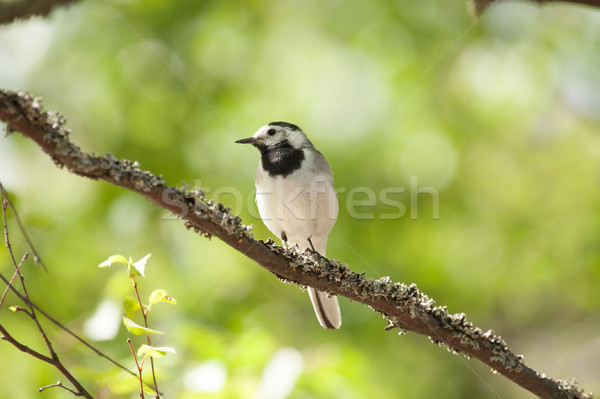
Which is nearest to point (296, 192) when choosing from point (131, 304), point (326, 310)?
point (326, 310)

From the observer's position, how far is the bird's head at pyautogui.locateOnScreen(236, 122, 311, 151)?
5.18m

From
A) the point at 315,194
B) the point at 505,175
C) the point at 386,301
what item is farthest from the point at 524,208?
the point at 386,301

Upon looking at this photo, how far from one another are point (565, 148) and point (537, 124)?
61 cm

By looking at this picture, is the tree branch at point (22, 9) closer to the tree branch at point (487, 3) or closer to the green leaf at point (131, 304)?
the green leaf at point (131, 304)

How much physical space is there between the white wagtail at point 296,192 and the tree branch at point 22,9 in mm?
2642

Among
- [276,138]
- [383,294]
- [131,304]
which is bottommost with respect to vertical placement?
[131,304]

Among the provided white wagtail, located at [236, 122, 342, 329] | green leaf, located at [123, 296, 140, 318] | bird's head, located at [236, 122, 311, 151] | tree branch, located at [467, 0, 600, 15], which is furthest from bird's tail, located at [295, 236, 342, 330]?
tree branch, located at [467, 0, 600, 15]

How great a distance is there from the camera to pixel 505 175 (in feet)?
24.4

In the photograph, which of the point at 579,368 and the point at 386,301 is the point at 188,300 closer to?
the point at 386,301

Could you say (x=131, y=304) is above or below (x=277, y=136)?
below

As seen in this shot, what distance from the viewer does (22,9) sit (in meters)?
2.05

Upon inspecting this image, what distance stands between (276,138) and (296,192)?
2.68 ft

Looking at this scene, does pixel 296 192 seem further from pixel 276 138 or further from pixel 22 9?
pixel 22 9

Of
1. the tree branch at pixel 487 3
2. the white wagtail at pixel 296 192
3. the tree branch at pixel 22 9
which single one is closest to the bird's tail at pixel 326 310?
the white wagtail at pixel 296 192
